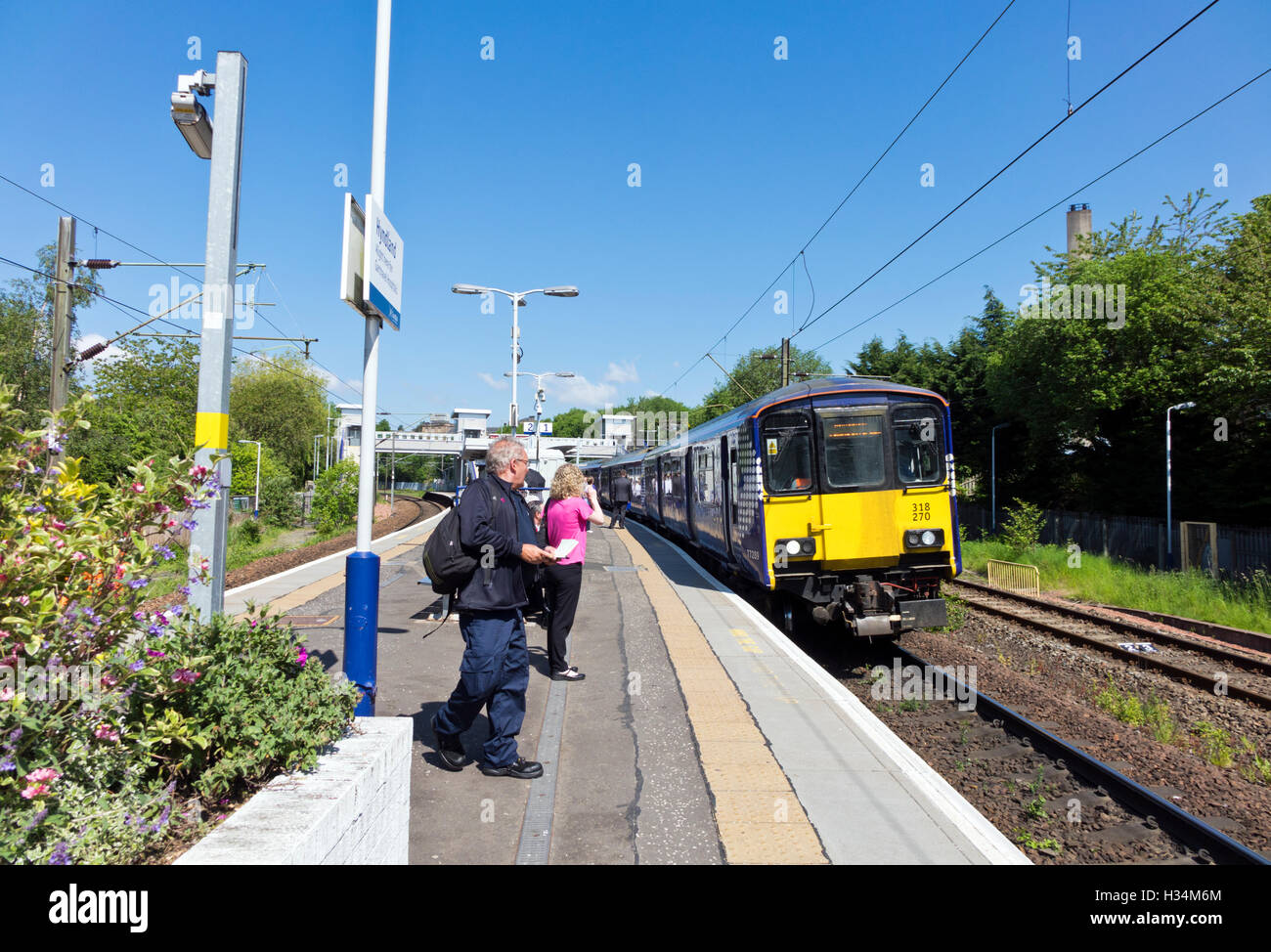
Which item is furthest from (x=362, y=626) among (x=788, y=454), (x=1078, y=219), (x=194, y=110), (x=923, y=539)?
(x=1078, y=219)

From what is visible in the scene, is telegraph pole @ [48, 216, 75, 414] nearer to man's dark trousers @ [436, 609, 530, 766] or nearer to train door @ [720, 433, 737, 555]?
train door @ [720, 433, 737, 555]

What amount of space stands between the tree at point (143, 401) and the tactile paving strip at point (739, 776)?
24263 millimetres

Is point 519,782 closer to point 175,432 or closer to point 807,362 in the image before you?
point 175,432

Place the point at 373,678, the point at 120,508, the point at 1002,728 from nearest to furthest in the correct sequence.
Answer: the point at 120,508 < the point at 373,678 < the point at 1002,728

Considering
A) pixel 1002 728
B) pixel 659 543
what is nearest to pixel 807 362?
pixel 659 543

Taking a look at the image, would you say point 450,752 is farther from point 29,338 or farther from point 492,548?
point 29,338

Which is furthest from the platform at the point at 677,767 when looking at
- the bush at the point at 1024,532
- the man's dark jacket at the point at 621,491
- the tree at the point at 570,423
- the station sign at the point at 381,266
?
the tree at the point at 570,423

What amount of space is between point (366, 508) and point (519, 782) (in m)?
1.89

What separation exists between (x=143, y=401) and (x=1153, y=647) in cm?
4154

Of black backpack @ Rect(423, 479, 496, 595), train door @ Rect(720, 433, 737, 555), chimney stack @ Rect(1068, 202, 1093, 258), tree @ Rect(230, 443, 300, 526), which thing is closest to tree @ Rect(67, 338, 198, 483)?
tree @ Rect(230, 443, 300, 526)

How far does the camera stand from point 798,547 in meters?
10.0

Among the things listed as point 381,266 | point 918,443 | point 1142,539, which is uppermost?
point 381,266
